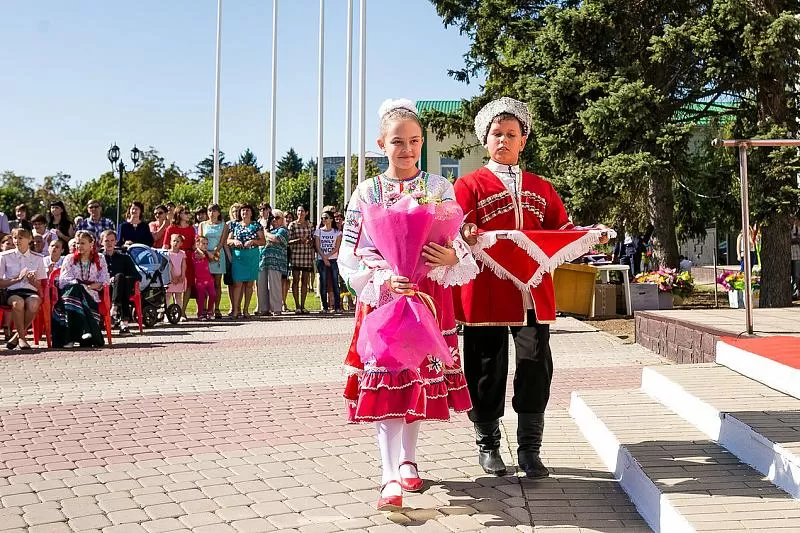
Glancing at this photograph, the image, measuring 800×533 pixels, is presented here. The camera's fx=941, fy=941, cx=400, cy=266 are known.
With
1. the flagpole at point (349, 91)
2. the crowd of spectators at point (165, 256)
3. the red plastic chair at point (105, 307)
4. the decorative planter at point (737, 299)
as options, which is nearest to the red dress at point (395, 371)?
the crowd of spectators at point (165, 256)

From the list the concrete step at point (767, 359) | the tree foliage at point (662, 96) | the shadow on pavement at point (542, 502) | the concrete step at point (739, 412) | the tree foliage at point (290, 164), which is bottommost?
the shadow on pavement at point (542, 502)

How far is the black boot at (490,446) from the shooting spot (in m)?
5.39

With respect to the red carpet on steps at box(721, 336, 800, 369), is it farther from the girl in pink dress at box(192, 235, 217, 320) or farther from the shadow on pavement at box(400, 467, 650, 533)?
the girl in pink dress at box(192, 235, 217, 320)

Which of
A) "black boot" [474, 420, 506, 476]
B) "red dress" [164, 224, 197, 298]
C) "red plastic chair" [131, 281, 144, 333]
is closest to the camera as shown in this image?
"black boot" [474, 420, 506, 476]

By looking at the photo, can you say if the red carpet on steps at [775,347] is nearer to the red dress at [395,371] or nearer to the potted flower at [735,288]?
the red dress at [395,371]

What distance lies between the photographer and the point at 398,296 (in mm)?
4746

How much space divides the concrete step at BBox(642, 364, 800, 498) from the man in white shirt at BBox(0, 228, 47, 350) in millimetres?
8782

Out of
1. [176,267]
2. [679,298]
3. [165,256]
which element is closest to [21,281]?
[165,256]

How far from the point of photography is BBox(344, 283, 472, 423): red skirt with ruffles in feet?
15.5

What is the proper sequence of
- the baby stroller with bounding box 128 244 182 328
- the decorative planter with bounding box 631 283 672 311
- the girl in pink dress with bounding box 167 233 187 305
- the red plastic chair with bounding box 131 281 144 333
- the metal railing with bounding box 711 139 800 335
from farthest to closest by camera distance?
the decorative planter with bounding box 631 283 672 311 < the girl in pink dress with bounding box 167 233 187 305 < the baby stroller with bounding box 128 244 182 328 < the red plastic chair with bounding box 131 281 144 333 < the metal railing with bounding box 711 139 800 335

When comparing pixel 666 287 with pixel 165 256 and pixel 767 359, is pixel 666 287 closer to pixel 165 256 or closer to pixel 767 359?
pixel 165 256

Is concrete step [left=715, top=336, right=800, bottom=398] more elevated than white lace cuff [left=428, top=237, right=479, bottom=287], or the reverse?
white lace cuff [left=428, top=237, right=479, bottom=287]

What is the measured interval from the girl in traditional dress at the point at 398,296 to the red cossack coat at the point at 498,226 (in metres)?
0.28

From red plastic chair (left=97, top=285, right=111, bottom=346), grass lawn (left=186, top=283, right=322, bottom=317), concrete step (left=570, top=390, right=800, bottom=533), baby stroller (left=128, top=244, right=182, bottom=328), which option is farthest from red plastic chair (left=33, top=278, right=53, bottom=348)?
concrete step (left=570, top=390, right=800, bottom=533)
